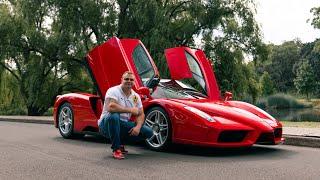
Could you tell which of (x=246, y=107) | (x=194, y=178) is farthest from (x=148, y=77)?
(x=194, y=178)

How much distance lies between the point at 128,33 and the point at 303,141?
13803 mm

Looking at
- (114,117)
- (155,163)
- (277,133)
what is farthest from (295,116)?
(155,163)

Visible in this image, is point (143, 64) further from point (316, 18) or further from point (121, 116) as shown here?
point (316, 18)

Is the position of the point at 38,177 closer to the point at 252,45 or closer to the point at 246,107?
the point at 246,107

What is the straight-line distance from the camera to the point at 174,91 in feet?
26.9

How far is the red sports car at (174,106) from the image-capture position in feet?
22.5

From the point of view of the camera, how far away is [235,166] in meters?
5.86

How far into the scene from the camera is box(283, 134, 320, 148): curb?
27.9 ft

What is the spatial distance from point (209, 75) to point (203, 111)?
4.89 feet

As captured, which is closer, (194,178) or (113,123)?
(194,178)

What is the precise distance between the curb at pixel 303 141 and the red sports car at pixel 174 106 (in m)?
1.36

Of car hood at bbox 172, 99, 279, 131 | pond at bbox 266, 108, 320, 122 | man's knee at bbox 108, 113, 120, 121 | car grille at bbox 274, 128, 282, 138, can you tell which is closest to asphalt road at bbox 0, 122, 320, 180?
car grille at bbox 274, 128, 282, 138

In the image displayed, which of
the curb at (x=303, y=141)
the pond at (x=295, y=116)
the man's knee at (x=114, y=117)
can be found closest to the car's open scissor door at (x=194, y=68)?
the curb at (x=303, y=141)

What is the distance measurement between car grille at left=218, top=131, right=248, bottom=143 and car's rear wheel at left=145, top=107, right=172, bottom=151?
850 millimetres
